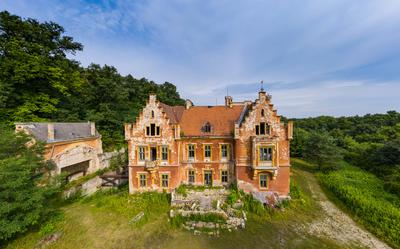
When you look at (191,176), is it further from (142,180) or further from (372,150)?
(372,150)

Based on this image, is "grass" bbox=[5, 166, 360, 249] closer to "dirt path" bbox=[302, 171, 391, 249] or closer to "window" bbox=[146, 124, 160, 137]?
"dirt path" bbox=[302, 171, 391, 249]

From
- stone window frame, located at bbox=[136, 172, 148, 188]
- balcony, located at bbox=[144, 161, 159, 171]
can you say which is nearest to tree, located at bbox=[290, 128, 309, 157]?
balcony, located at bbox=[144, 161, 159, 171]

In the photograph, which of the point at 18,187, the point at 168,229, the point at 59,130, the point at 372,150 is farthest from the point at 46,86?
the point at 372,150

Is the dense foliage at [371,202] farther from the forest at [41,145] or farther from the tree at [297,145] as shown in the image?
the tree at [297,145]

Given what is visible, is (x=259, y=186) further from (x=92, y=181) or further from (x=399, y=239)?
(x=92, y=181)

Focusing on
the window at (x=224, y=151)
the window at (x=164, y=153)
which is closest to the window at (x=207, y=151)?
the window at (x=224, y=151)

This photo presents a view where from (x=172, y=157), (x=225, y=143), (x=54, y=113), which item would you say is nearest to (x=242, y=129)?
(x=225, y=143)
